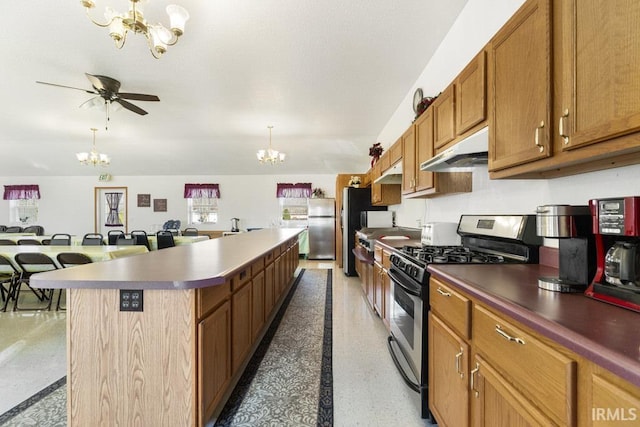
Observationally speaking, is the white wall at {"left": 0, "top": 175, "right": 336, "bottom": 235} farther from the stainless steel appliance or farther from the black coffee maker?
the black coffee maker

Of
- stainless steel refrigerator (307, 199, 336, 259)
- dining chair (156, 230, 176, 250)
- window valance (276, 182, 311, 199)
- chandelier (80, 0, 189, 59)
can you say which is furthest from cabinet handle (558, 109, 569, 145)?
window valance (276, 182, 311, 199)

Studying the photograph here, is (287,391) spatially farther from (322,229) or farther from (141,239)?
(322,229)

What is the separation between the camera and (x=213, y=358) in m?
1.47

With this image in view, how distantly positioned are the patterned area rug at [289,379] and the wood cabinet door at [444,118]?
1.84 metres

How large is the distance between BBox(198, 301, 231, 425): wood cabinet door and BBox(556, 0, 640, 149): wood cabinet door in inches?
66.0

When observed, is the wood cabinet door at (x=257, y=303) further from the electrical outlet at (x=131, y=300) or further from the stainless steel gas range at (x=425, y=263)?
the stainless steel gas range at (x=425, y=263)

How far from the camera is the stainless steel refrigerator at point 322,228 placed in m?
7.10

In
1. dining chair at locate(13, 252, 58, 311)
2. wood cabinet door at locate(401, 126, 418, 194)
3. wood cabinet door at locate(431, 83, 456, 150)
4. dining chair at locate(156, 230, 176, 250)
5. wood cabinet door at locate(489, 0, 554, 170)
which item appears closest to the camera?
wood cabinet door at locate(489, 0, 554, 170)

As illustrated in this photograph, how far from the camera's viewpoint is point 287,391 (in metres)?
1.82

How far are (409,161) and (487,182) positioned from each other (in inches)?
35.2

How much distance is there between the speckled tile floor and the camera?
64.9 inches

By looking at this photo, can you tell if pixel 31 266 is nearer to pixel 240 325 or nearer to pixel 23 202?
pixel 240 325

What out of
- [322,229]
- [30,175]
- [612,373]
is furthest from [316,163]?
[30,175]

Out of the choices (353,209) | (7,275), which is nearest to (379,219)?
(353,209)
